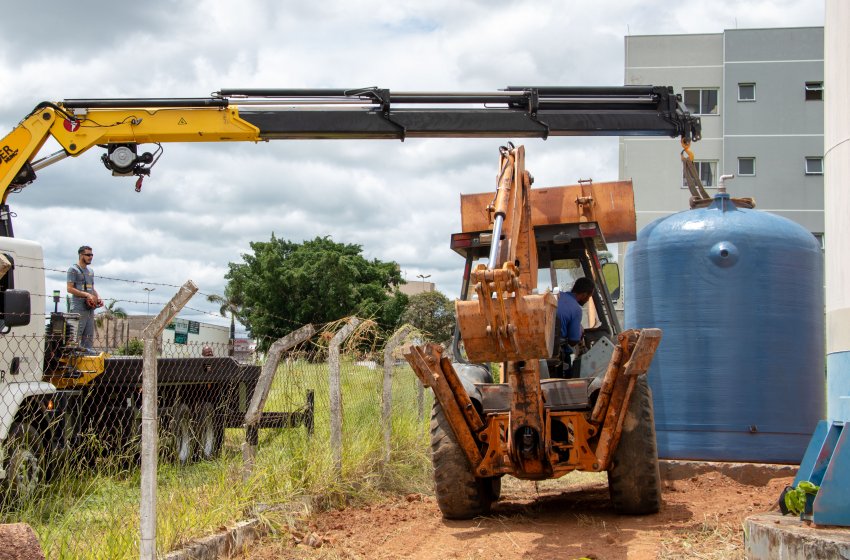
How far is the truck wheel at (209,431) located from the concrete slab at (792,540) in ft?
16.5

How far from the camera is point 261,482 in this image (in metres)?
7.31

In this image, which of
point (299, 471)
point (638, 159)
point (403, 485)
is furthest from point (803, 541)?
point (638, 159)

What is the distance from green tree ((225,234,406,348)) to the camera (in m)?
43.3

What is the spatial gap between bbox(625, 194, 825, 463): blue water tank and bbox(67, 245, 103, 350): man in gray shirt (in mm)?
6052

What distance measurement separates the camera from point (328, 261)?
4372cm

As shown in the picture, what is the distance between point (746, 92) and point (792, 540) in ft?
110

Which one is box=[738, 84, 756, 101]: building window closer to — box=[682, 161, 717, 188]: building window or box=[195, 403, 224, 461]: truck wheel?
box=[682, 161, 717, 188]: building window

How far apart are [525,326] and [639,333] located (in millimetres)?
1500

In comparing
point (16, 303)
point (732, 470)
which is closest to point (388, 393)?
point (732, 470)

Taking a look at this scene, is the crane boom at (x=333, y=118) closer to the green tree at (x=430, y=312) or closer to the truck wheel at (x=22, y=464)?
the truck wheel at (x=22, y=464)

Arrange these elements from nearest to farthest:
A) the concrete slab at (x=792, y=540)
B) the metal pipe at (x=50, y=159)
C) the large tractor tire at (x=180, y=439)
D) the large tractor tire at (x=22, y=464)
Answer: the concrete slab at (x=792, y=540) < the large tractor tire at (x=22, y=464) < the large tractor tire at (x=180, y=439) < the metal pipe at (x=50, y=159)

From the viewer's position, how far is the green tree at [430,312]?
133 ft

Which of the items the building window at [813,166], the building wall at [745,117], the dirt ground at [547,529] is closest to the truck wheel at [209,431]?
the dirt ground at [547,529]

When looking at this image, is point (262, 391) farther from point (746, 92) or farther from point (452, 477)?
point (746, 92)
